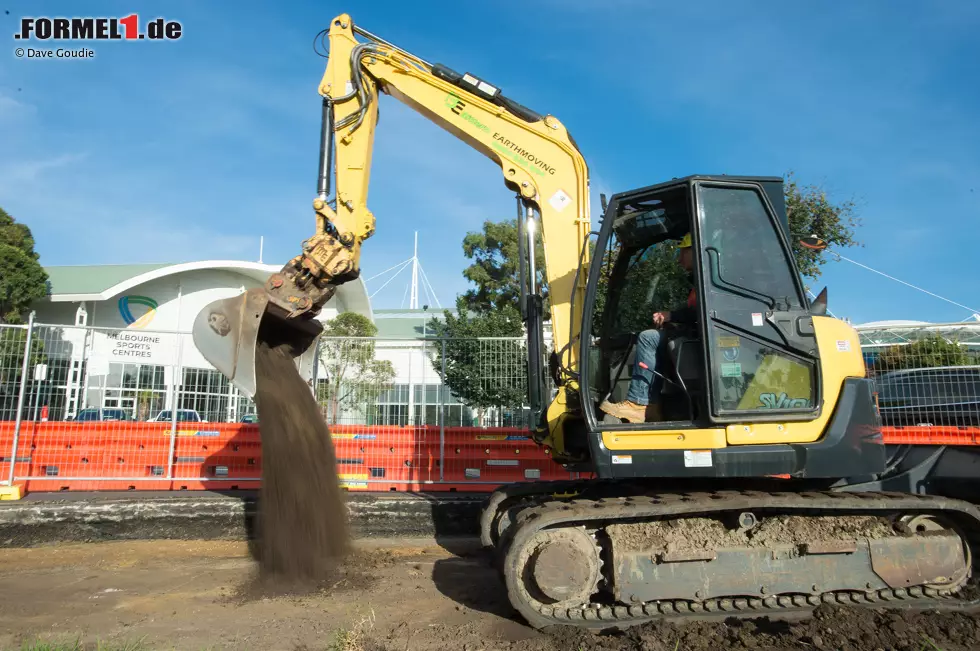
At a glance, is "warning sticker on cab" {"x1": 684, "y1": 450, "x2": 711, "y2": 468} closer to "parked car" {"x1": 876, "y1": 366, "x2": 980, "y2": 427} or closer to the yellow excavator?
the yellow excavator

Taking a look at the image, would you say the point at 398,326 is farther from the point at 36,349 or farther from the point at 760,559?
the point at 760,559

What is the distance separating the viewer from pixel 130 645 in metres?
3.75

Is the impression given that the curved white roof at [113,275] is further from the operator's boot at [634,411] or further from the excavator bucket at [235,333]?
the operator's boot at [634,411]

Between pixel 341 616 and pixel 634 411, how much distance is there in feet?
8.04

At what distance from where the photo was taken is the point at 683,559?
412cm

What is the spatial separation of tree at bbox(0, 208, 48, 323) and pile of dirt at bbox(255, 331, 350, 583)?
827 inches

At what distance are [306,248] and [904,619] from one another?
16.2ft

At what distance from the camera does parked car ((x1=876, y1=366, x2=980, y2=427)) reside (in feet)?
29.2

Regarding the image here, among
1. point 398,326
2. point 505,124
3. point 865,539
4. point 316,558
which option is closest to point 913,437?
point 865,539

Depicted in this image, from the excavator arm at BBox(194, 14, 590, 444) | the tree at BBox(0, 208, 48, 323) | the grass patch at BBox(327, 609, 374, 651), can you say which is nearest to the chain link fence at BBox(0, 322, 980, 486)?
the excavator arm at BBox(194, 14, 590, 444)

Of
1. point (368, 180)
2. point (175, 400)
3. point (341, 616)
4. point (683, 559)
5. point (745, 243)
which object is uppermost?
point (368, 180)

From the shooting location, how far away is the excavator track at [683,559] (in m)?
4.07

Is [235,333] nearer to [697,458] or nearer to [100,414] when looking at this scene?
[697,458]

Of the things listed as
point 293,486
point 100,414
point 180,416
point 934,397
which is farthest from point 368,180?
point 934,397
